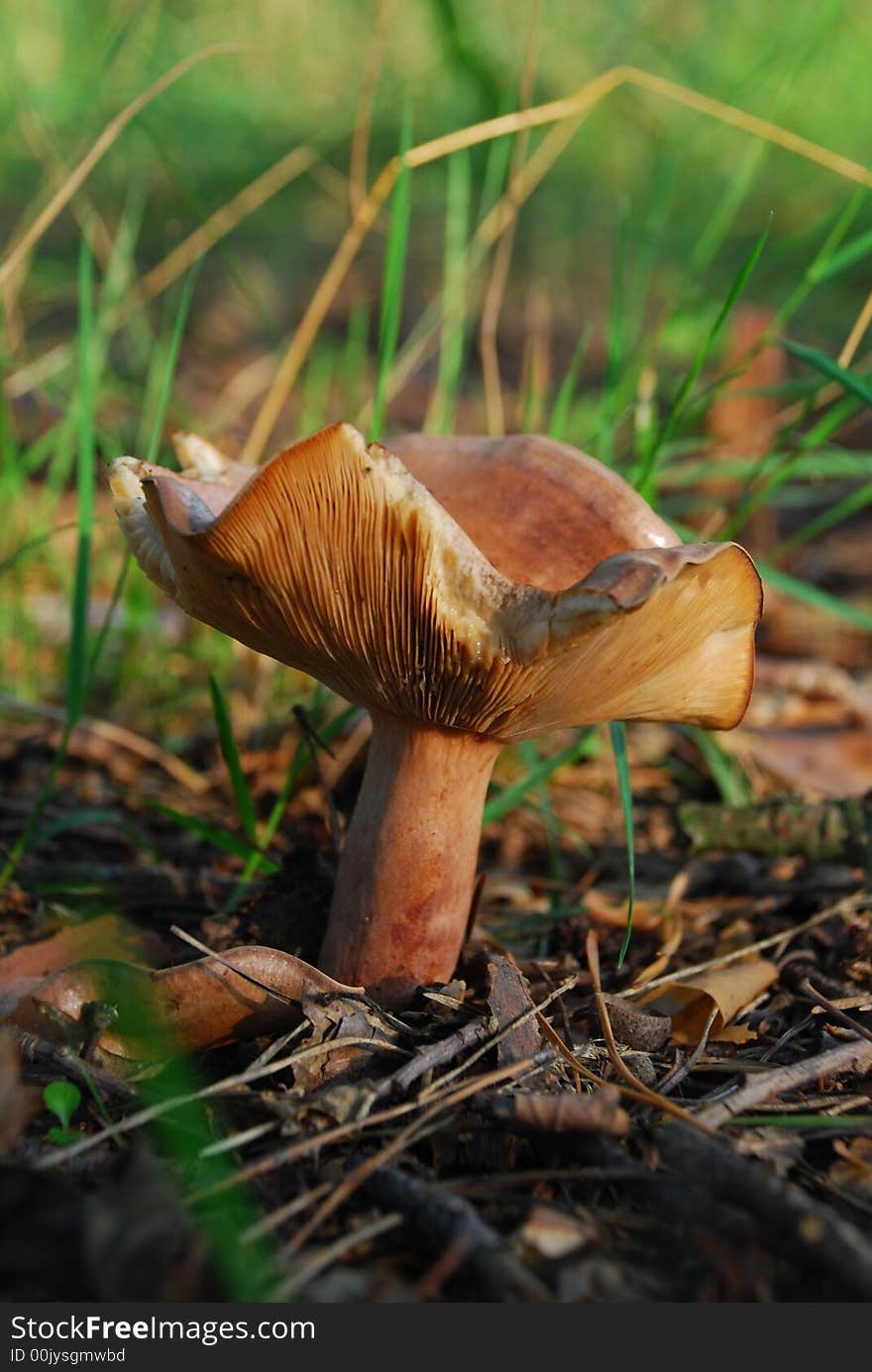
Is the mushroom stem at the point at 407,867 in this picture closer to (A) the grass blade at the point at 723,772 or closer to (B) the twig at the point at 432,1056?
(B) the twig at the point at 432,1056

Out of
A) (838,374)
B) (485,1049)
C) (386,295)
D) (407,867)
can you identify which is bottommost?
(485,1049)

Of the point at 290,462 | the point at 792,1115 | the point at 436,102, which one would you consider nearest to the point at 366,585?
the point at 290,462

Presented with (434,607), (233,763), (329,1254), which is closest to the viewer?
(329,1254)

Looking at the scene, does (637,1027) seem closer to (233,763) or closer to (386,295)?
(233,763)

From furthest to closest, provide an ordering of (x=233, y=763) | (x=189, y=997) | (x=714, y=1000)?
(x=233, y=763) < (x=714, y=1000) < (x=189, y=997)

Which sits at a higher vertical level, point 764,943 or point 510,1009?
point 764,943

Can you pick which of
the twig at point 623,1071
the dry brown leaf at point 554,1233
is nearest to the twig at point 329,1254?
the dry brown leaf at point 554,1233

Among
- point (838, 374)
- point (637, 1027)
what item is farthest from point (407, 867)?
point (838, 374)

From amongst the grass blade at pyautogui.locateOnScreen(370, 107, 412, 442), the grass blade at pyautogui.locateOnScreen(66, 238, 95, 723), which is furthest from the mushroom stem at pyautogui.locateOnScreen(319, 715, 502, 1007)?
the grass blade at pyautogui.locateOnScreen(370, 107, 412, 442)

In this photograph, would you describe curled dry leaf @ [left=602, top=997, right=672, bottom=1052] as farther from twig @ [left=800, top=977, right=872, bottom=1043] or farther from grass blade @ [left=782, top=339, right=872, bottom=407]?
grass blade @ [left=782, top=339, right=872, bottom=407]
